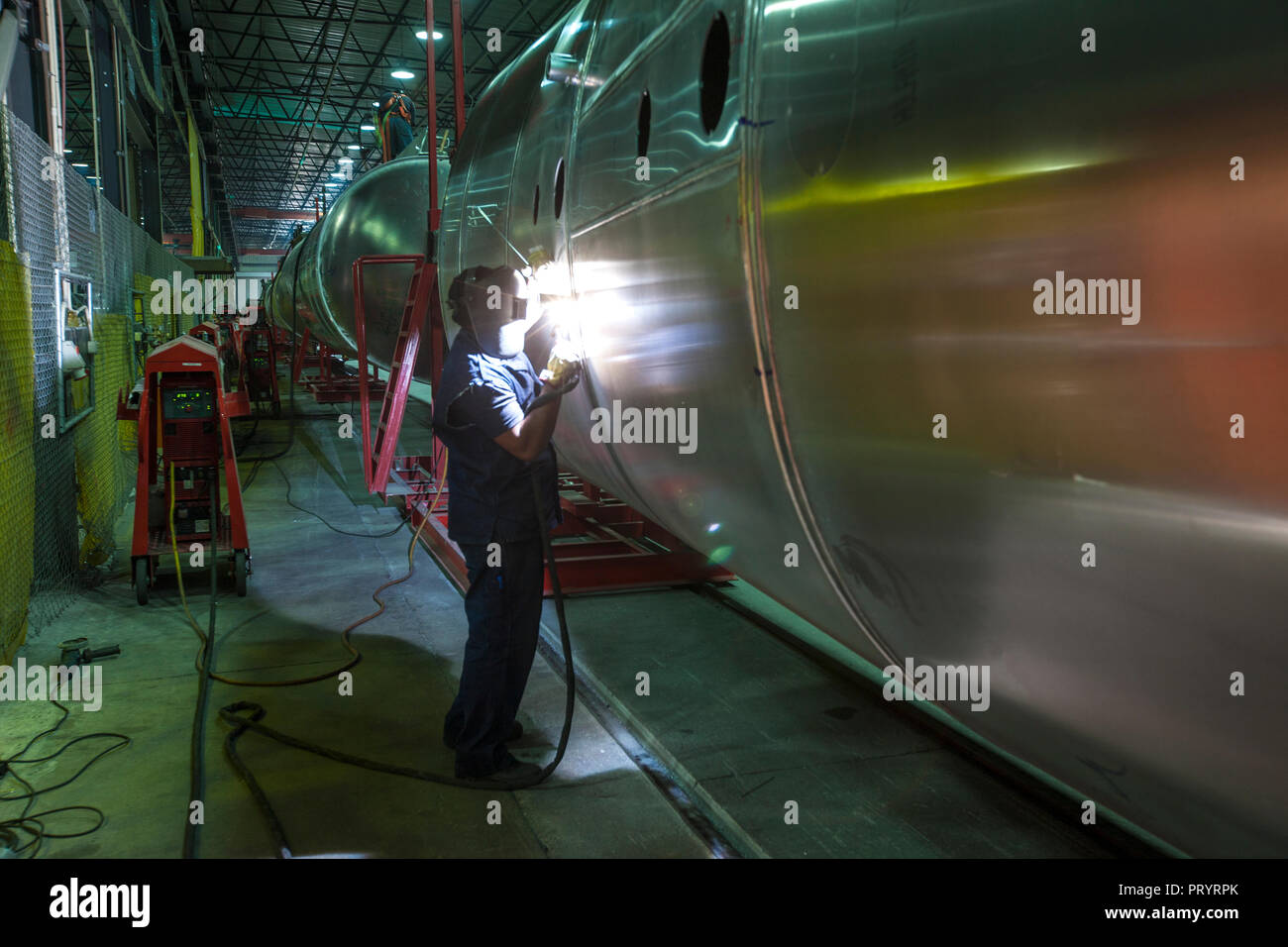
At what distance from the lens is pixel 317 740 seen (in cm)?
399

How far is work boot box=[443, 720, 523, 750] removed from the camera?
12.5 ft

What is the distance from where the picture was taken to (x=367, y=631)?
541 centimetres

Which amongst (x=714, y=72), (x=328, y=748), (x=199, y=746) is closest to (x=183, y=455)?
(x=199, y=746)

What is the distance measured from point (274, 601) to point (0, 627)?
1687mm

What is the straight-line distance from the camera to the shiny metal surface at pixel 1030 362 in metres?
0.86

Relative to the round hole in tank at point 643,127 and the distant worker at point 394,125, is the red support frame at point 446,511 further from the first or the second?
the distant worker at point 394,125

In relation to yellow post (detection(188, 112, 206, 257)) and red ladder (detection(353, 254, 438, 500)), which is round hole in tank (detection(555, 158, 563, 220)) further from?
yellow post (detection(188, 112, 206, 257))

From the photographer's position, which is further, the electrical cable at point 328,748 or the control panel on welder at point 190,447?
the control panel on welder at point 190,447

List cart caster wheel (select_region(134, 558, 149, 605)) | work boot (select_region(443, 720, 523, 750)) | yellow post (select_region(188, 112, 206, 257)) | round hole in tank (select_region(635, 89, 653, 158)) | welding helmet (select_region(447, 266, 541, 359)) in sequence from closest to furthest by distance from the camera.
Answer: round hole in tank (select_region(635, 89, 653, 158)) < welding helmet (select_region(447, 266, 541, 359)) < work boot (select_region(443, 720, 523, 750)) < cart caster wheel (select_region(134, 558, 149, 605)) < yellow post (select_region(188, 112, 206, 257))

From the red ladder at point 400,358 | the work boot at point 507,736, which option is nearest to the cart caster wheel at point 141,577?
the red ladder at point 400,358

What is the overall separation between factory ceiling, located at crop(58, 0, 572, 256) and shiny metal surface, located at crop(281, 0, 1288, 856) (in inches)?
495

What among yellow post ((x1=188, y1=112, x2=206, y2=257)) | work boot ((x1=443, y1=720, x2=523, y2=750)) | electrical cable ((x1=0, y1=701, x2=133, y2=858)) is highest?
yellow post ((x1=188, y1=112, x2=206, y2=257))

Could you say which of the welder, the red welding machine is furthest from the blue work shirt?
the red welding machine

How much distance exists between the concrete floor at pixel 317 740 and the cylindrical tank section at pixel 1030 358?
1.77m
